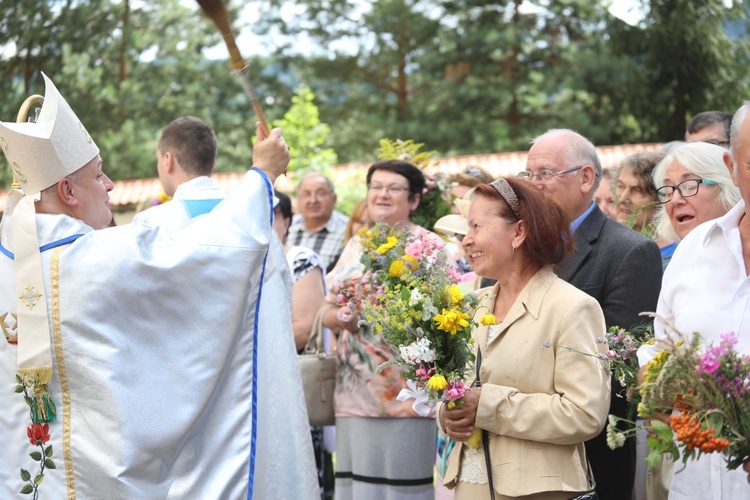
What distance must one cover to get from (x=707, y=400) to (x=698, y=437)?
0.14m

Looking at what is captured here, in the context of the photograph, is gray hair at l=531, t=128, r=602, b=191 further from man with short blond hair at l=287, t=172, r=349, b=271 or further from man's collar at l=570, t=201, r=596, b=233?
man with short blond hair at l=287, t=172, r=349, b=271

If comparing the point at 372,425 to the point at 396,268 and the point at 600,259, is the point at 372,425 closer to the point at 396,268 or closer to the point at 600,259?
the point at 396,268

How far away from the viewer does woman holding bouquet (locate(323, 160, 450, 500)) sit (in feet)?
19.4

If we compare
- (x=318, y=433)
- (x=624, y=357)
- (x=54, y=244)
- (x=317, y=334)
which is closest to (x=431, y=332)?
(x=624, y=357)

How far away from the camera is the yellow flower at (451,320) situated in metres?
3.95

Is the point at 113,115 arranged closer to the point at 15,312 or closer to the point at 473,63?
the point at 473,63

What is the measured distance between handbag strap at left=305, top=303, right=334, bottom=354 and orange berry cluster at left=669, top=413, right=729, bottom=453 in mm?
3515

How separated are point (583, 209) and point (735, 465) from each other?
2345 mm

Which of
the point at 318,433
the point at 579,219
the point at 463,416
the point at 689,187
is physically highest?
the point at 689,187

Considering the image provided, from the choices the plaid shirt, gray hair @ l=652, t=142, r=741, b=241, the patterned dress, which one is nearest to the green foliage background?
the plaid shirt

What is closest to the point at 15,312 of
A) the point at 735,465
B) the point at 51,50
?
the point at 735,465

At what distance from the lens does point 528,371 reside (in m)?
4.18

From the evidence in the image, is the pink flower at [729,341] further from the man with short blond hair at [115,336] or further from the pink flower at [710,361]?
the man with short blond hair at [115,336]

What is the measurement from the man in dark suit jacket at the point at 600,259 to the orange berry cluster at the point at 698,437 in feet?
5.66
